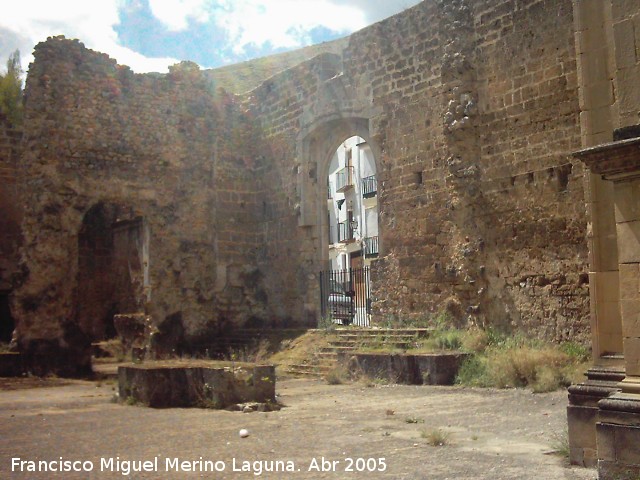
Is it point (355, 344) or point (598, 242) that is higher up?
point (598, 242)

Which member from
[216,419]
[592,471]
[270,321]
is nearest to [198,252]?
[270,321]

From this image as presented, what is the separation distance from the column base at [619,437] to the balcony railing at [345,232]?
29.2m

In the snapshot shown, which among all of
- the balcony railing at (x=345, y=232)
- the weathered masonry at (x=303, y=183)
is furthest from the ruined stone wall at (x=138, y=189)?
the balcony railing at (x=345, y=232)

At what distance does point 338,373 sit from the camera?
37.7 feet

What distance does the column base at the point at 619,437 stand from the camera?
401cm

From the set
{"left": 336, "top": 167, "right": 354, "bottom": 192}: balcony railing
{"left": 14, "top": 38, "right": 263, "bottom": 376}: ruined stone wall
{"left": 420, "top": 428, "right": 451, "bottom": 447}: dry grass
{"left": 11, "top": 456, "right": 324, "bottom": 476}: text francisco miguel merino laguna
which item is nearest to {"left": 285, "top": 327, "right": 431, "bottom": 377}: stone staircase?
{"left": 14, "top": 38, "right": 263, "bottom": 376}: ruined stone wall

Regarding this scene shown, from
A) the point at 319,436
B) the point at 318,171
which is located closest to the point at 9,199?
the point at 318,171

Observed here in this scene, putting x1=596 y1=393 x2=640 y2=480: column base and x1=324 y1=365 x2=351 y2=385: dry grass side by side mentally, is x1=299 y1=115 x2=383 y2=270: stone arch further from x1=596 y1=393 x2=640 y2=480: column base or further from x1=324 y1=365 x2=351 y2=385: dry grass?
x1=596 y1=393 x2=640 y2=480: column base

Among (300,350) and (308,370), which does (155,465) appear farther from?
(300,350)

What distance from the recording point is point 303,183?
665 inches

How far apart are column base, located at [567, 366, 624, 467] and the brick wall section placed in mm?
16913

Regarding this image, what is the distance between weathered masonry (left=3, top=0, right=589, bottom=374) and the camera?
11.6 meters

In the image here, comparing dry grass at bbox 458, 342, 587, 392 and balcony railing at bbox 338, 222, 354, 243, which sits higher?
balcony railing at bbox 338, 222, 354, 243

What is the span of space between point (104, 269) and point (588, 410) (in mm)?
16792
